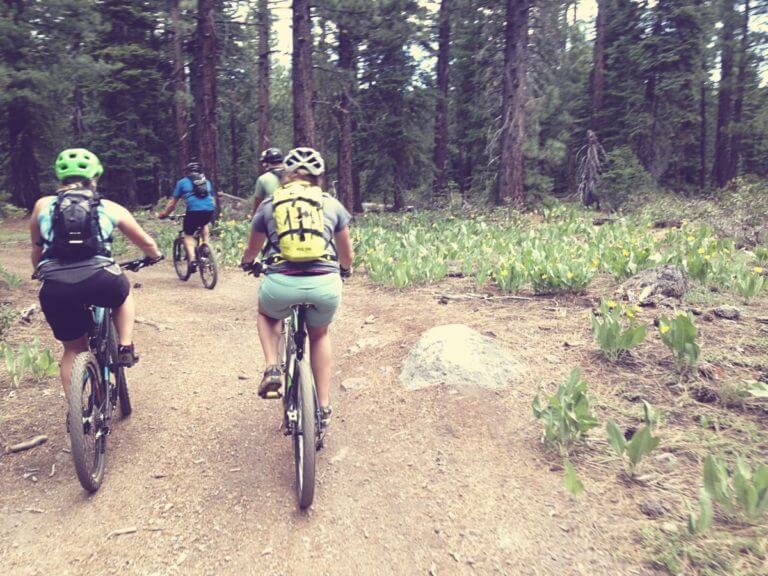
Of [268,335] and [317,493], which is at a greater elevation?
[268,335]

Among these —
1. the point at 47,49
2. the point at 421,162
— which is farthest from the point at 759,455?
the point at 421,162

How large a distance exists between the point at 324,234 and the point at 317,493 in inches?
62.6

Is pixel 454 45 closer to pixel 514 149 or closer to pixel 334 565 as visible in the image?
pixel 514 149

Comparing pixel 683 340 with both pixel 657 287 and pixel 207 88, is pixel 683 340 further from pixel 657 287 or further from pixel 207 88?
pixel 207 88

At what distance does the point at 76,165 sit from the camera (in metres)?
3.16

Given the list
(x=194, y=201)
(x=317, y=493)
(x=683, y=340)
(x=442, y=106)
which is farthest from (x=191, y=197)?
(x=442, y=106)

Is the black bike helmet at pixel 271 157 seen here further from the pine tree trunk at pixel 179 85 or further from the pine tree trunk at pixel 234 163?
the pine tree trunk at pixel 234 163

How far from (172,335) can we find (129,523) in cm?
388

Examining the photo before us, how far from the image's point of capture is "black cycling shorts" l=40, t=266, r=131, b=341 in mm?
3025

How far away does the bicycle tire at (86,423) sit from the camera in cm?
296

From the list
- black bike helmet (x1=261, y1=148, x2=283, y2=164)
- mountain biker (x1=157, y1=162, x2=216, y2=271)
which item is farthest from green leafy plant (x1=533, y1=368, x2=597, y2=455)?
mountain biker (x1=157, y1=162, x2=216, y2=271)

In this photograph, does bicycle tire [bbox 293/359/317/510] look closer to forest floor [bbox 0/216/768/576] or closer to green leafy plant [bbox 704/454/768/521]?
forest floor [bbox 0/216/768/576]

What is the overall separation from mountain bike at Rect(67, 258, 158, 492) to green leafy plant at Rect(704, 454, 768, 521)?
3320 millimetres

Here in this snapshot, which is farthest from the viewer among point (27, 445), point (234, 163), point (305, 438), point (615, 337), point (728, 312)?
point (234, 163)
